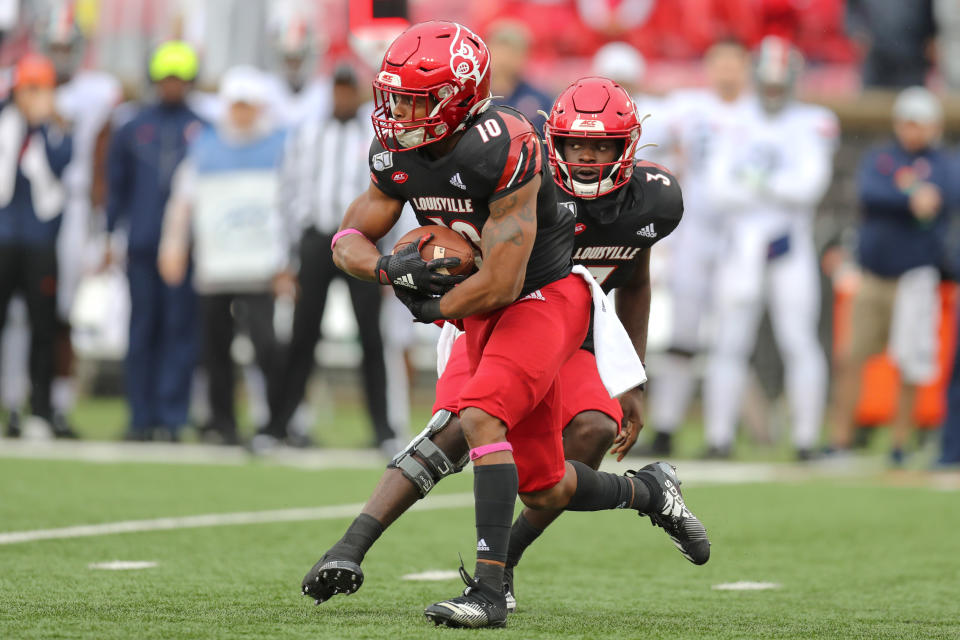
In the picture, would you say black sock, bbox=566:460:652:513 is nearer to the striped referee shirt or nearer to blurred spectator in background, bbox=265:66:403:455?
blurred spectator in background, bbox=265:66:403:455

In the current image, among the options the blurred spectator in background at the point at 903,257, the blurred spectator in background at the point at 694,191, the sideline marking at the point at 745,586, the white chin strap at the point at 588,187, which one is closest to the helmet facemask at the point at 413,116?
the white chin strap at the point at 588,187

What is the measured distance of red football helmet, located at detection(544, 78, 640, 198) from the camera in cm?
507

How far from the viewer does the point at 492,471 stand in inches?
173

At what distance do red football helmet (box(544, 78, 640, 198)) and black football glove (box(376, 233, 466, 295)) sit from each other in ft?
2.40

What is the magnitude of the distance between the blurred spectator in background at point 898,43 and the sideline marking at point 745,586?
34.0 ft

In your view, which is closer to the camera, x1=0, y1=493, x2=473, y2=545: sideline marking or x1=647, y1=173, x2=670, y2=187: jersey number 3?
x1=647, y1=173, x2=670, y2=187: jersey number 3

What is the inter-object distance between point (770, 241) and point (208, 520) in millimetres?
4408

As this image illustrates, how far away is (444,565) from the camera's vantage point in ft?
19.0

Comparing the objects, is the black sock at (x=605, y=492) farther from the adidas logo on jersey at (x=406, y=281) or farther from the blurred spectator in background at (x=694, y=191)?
the blurred spectator in background at (x=694, y=191)

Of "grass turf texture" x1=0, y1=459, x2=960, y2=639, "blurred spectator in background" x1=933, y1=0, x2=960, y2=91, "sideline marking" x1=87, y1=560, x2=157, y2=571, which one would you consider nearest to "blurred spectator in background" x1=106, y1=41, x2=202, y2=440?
"grass turf texture" x1=0, y1=459, x2=960, y2=639

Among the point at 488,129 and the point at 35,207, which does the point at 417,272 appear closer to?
the point at 488,129

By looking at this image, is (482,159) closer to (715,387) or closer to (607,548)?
(607,548)

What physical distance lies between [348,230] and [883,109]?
10118mm

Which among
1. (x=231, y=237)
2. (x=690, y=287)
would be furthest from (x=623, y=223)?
(x=690, y=287)
